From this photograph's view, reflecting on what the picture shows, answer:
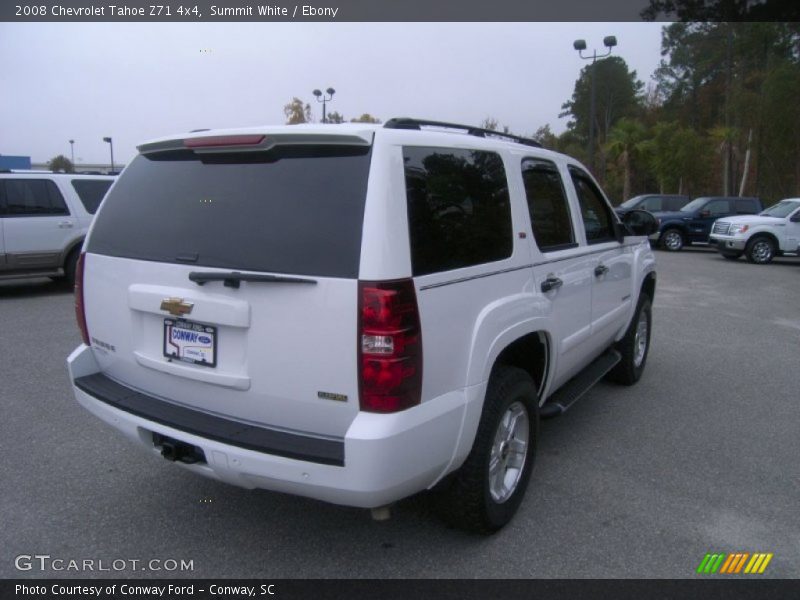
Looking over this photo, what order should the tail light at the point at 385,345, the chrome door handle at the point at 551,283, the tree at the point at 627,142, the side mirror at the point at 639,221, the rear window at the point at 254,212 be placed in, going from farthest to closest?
the tree at the point at 627,142 → the side mirror at the point at 639,221 → the chrome door handle at the point at 551,283 → the rear window at the point at 254,212 → the tail light at the point at 385,345

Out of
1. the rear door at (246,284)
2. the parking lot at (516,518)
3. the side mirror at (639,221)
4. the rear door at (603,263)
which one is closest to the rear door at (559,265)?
the rear door at (603,263)

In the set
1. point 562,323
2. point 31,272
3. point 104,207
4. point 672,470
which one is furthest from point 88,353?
point 31,272

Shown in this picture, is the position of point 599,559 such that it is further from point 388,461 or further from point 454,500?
point 388,461

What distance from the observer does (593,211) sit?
4.55 metres

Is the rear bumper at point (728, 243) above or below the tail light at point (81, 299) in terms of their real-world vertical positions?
below

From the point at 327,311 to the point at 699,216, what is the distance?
19641mm

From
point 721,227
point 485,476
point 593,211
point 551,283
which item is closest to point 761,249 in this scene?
point 721,227

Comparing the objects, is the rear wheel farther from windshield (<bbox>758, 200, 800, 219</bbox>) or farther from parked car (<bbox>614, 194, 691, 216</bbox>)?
windshield (<bbox>758, 200, 800, 219</bbox>)

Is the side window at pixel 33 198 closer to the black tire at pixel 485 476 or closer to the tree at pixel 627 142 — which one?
the black tire at pixel 485 476

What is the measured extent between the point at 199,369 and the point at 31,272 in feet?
28.8

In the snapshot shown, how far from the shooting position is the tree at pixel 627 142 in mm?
35844

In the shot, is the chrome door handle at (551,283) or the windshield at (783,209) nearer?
the chrome door handle at (551,283)

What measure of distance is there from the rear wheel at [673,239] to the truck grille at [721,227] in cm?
215

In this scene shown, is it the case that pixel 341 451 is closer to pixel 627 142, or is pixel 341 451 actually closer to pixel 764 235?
pixel 764 235
